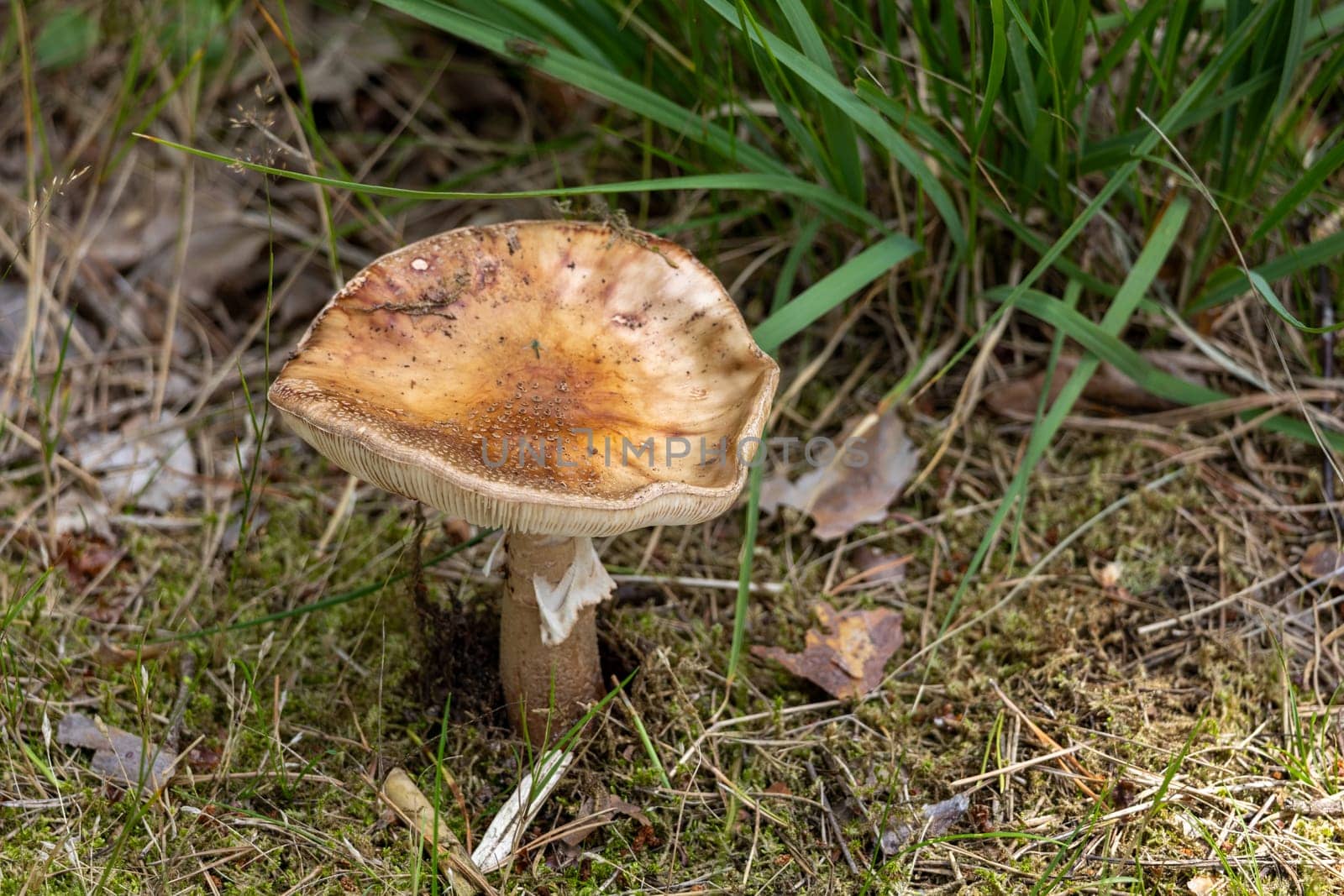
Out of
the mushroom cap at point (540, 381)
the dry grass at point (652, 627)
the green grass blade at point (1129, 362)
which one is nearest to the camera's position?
the mushroom cap at point (540, 381)

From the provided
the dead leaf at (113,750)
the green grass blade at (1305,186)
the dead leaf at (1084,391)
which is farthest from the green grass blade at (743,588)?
the green grass blade at (1305,186)

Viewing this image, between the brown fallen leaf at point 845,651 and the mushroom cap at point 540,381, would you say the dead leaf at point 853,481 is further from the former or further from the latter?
the mushroom cap at point 540,381

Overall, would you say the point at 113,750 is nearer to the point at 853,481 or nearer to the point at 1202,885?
the point at 853,481

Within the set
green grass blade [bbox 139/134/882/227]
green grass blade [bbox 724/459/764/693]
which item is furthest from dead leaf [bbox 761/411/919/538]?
green grass blade [bbox 139/134/882/227]

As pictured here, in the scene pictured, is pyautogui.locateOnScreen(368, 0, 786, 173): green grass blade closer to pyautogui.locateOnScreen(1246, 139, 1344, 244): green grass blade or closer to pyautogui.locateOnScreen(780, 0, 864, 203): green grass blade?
pyautogui.locateOnScreen(780, 0, 864, 203): green grass blade

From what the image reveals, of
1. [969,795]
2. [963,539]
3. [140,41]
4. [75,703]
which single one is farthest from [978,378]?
→ [140,41]
